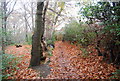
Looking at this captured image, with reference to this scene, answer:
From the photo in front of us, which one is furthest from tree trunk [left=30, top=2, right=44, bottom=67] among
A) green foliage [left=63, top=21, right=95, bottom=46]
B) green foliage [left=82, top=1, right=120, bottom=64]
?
green foliage [left=63, top=21, right=95, bottom=46]

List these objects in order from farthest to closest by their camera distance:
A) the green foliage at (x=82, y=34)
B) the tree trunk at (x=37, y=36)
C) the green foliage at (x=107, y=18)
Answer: the green foliage at (x=82, y=34) < the tree trunk at (x=37, y=36) < the green foliage at (x=107, y=18)

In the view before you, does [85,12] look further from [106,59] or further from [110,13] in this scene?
[106,59]

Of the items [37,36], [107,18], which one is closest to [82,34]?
[107,18]

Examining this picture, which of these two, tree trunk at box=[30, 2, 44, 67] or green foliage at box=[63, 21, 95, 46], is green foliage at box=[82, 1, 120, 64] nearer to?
green foliage at box=[63, 21, 95, 46]

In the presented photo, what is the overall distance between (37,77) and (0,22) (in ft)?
6.70

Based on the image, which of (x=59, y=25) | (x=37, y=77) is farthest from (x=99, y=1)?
(x=59, y=25)

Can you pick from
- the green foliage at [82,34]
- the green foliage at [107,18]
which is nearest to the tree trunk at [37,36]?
the green foliage at [107,18]

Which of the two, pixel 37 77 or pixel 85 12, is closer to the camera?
pixel 37 77

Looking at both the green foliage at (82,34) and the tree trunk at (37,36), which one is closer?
the tree trunk at (37,36)

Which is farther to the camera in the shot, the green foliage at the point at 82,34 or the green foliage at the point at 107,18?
the green foliage at the point at 82,34

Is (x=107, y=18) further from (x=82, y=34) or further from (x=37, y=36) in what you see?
(x=37, y=36)

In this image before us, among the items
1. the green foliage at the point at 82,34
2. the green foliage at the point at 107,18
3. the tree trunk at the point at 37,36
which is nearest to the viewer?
the green foliage at the point at 107,18

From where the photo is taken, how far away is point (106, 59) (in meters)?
3.31

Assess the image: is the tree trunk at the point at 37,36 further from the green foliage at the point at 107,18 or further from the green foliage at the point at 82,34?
the green foliage at the point at 82,34
